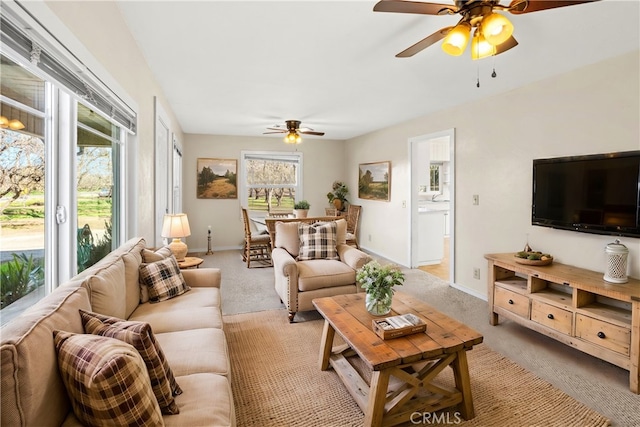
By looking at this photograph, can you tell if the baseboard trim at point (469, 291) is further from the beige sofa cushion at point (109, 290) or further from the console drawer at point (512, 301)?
the beige sofa cushion at point (109, 290)

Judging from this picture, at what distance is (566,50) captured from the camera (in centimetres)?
251

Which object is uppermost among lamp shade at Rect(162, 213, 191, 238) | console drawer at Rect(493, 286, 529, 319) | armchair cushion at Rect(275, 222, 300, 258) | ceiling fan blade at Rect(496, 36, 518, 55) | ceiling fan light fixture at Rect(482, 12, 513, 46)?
ceiling fan blade at Rect(496, 36, 518, 55)

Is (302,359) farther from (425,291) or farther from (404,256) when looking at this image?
(404,256)

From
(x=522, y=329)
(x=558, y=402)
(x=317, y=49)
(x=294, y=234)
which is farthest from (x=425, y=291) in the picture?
(x=317, y=49)

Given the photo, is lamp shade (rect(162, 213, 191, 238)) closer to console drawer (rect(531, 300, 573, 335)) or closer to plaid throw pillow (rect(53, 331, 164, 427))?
plaid throw pillow (rect(53, 331, 164, 427))

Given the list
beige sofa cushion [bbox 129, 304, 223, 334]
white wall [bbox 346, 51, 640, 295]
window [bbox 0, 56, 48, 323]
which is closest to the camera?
window [bbox 0, 56, 48, 323]

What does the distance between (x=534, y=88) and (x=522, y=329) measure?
2.37 meters

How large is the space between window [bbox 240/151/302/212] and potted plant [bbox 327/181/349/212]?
73 cm

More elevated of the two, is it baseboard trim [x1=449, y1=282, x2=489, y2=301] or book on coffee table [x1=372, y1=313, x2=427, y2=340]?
book on coffee table [x1=372, y1=313, x2=427, y2=340]

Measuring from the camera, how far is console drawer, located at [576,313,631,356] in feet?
7.07

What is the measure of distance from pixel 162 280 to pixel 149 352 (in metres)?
1.26

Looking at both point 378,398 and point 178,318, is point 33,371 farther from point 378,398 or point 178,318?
point 378,398

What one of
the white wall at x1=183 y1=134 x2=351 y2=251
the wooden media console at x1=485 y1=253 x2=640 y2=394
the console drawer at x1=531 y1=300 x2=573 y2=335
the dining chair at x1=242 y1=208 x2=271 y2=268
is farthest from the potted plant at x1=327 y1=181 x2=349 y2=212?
the console drawer at x1=531 y1=300 x2=573 y2=335

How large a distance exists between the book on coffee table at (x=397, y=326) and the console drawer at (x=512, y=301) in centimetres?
146
